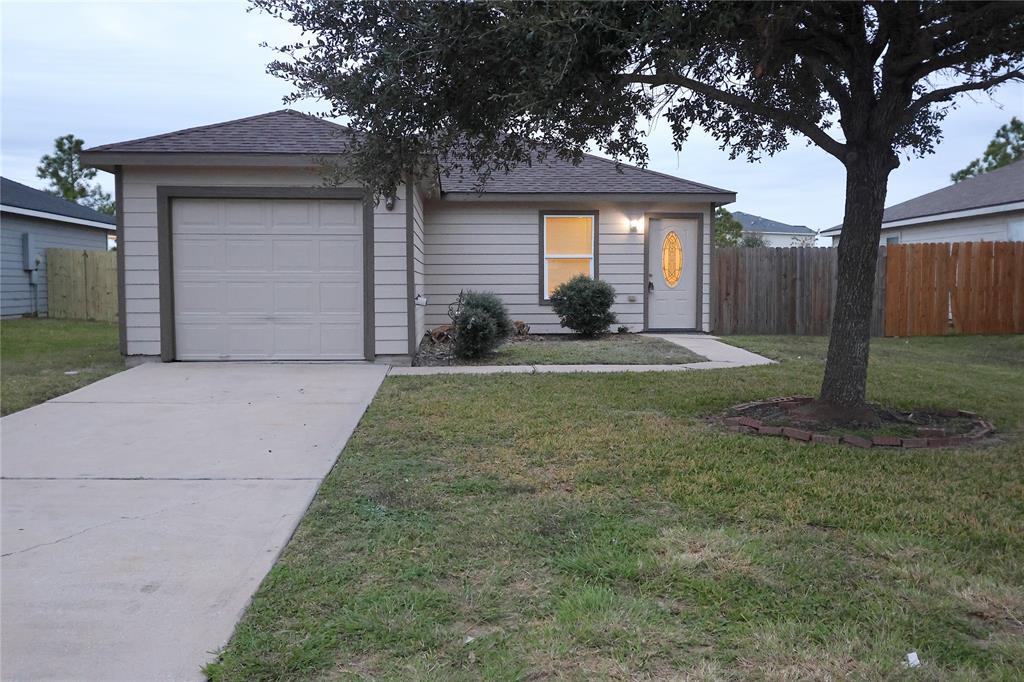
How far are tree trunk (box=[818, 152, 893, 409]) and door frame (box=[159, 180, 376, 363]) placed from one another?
608 centimetres

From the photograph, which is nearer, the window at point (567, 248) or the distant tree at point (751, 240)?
the window at point (567, 248)

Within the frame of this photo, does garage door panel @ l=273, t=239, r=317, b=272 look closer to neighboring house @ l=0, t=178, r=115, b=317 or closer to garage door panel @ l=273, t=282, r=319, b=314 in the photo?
garage door panel @ l=273, t=282, r=319, b=314

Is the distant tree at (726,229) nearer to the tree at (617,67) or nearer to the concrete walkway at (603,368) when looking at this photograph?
the concrete walkway at (603,368)

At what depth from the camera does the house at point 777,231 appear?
136 ft

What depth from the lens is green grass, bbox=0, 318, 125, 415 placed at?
833 centimetres

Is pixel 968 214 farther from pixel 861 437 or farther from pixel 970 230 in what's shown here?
pixel 861 437

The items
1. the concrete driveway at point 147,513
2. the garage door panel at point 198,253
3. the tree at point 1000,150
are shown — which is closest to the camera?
the concrete driveway at point 147,513

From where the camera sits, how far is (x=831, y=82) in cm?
662

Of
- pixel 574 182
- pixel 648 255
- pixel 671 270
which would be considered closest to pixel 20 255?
pixel 574 182

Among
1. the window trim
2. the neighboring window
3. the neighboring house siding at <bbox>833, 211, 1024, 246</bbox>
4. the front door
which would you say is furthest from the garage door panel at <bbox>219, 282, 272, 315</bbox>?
the neighboring house siding at <bbox>833, 211, 1024, 246</bbox>

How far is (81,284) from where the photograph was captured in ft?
66.7

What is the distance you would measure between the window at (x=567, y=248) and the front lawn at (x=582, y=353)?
181 centimetres

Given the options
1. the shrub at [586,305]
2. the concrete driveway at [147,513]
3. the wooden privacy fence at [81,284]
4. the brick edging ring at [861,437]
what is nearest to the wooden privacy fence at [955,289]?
the shrub at [586,305]

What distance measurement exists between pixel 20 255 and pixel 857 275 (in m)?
20.5
